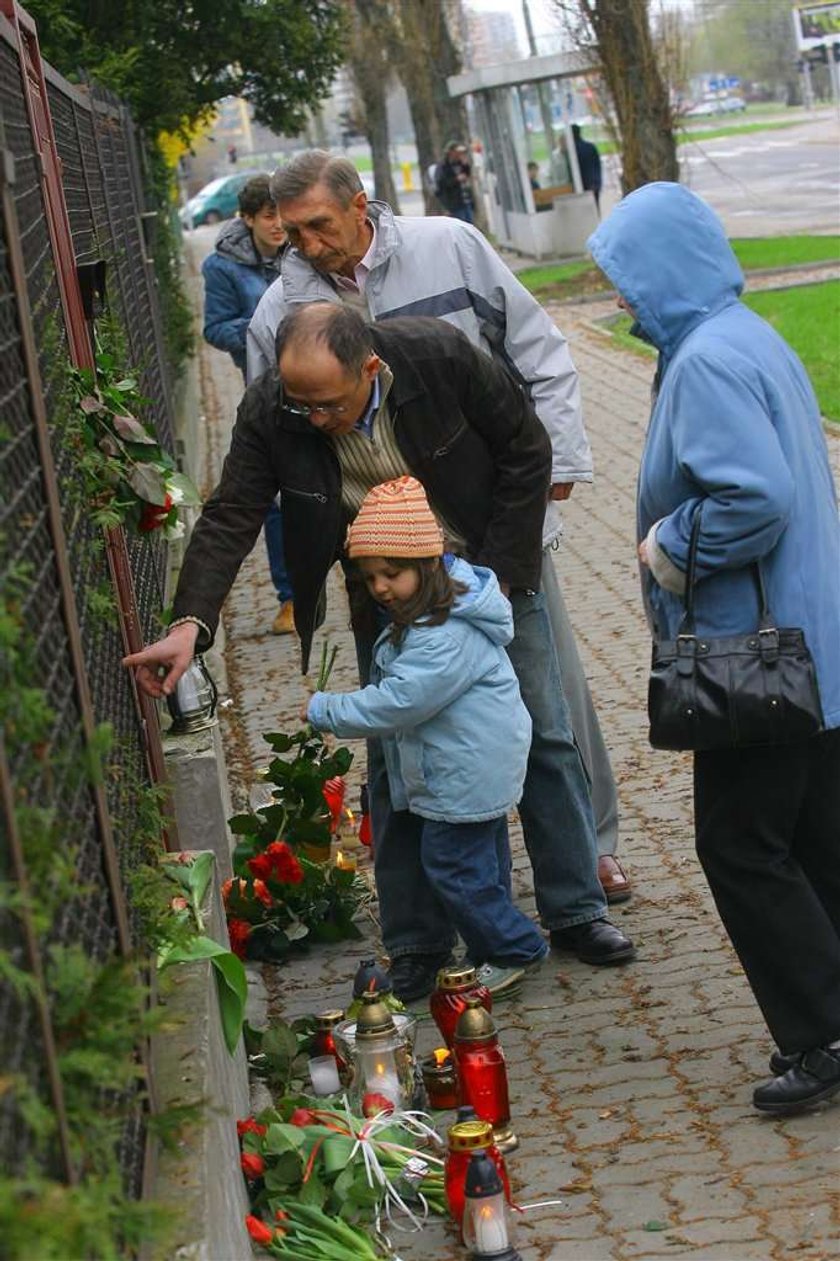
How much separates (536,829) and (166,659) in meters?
1.39

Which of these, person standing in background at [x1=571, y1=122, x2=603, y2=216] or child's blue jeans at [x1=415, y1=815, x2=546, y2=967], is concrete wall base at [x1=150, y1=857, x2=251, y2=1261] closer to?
child's blue jeans at [x1=415, y1=815, x2=546, y2=967]

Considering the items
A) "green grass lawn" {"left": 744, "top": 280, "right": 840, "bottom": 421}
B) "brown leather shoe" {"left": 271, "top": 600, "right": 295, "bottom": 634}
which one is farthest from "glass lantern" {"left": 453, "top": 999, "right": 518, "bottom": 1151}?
"green grass lawn" {"left": 744, "top": 280, "right": 840, "bottom": 421}

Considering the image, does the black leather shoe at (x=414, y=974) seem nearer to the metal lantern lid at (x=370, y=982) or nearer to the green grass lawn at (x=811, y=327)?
the metal lantern lid at (x=370, y=982)

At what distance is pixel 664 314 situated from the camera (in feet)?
14.6

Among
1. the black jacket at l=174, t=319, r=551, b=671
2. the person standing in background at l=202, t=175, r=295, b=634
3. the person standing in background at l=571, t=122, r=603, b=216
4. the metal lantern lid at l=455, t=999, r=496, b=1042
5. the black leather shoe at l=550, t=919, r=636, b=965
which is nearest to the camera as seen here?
the metal lantern lid at l=455, t=999, r=496, b=1042

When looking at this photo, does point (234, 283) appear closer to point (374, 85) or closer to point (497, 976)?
point (497, 976)

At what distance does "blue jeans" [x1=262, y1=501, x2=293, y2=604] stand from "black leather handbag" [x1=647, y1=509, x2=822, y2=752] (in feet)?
17.5

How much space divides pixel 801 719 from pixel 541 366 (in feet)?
5.11

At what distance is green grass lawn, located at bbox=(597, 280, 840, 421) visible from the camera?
51.2ft

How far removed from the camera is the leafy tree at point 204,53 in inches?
621

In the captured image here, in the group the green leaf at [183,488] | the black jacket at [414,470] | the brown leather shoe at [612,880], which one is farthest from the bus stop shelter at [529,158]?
the green leaf at [183,488]

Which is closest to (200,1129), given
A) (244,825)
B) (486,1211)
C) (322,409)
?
(486,1211)

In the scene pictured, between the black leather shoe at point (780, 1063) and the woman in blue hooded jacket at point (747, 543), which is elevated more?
the woman in blue hooded jacket at point (747, 543)

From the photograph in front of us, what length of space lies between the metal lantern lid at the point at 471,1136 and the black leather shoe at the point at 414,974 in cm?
138
